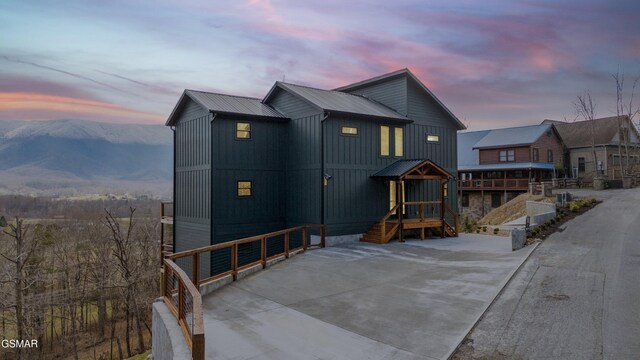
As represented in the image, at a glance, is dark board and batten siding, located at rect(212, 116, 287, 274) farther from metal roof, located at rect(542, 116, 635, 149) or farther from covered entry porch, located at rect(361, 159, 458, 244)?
metal roof, located at rect(542, 116, 635, 149)

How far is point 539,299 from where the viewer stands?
9.12m

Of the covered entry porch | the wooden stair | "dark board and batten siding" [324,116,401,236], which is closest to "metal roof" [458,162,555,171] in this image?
the covered entry porch

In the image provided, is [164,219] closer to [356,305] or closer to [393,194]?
[393,194]

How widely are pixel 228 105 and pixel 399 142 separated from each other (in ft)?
28.4

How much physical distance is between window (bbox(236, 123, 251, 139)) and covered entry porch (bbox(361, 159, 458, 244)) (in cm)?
618

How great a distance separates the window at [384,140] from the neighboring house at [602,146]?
1282 inches

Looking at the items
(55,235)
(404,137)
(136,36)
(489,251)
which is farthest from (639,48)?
(55,235)

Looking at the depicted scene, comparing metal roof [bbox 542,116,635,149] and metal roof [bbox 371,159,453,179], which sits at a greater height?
metal roof [bbox 542,116,635,149]

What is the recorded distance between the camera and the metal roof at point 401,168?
18.8 meters

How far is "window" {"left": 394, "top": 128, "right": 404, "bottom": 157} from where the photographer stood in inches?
821

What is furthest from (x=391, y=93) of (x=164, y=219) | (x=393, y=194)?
Result: (x=164, y=219)

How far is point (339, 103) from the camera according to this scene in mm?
20000
